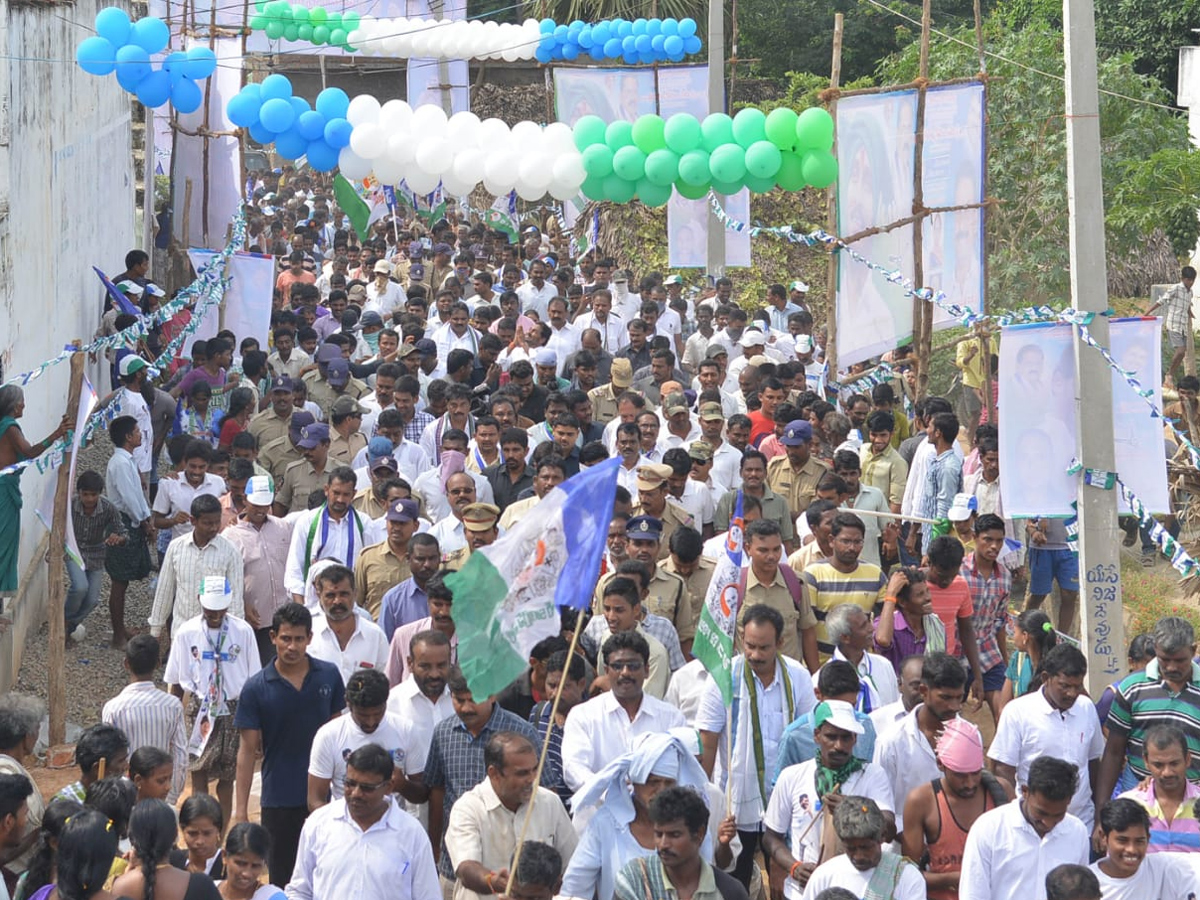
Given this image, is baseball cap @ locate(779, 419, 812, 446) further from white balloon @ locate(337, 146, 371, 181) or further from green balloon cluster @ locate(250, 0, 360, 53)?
green balloon cluster @ locate(250, 0, 360, 53)

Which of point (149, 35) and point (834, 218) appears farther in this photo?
point (149, 35)

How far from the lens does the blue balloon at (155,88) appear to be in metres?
14.8

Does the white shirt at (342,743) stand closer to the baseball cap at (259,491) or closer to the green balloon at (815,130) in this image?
the baseball cap at (259,491)

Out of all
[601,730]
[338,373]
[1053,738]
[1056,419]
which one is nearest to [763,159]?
[338,373]

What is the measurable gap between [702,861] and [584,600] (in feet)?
3.49

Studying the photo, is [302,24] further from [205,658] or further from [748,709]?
[748,709]

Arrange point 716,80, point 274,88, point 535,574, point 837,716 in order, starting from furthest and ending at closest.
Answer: point 716,80
point 274,88
point 837,716
point 535,574

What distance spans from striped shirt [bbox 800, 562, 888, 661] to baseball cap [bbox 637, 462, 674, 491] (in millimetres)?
1345

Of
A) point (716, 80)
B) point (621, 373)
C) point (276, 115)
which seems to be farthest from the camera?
point (716, 80)

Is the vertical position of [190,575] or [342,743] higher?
[190,575]

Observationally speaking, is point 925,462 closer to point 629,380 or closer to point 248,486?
point 629,380

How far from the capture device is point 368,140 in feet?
51.2

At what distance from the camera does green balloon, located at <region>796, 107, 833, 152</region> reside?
14320mm

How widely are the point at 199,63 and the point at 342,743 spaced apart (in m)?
9.61
